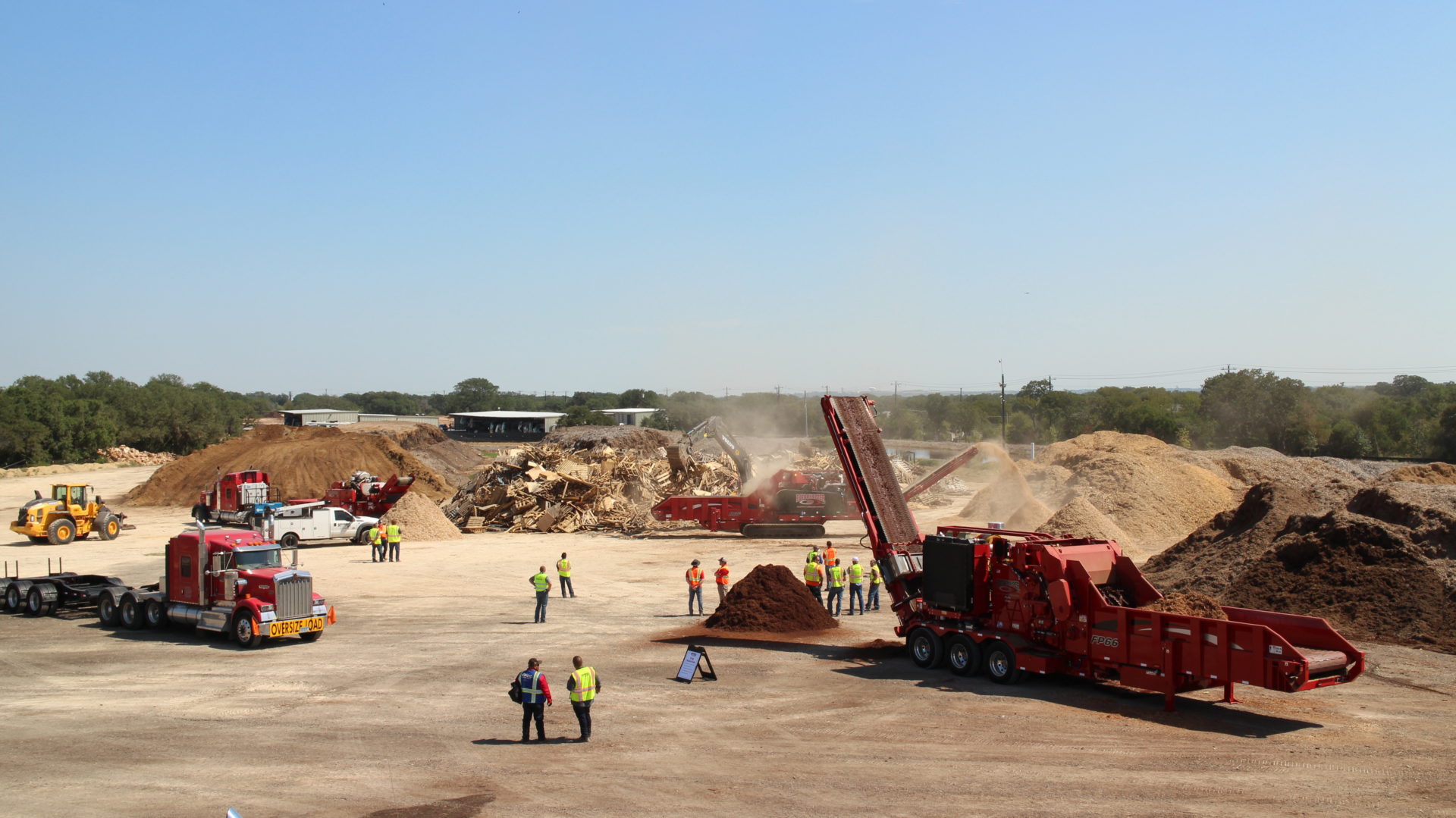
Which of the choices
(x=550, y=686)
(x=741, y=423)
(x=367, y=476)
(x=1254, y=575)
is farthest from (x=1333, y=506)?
(x=741, y=423)

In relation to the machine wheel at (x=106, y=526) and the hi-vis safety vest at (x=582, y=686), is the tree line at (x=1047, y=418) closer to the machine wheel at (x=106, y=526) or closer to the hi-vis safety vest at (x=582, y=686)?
the machine wheel at (x=106, y=526)

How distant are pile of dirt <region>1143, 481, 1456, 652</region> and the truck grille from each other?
2045 cm

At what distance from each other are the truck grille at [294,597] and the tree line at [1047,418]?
49.6 metres

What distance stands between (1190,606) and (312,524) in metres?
32.6

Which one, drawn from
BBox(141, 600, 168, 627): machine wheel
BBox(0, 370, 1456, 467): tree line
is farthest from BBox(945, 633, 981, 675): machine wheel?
BBox(0, 370, 1456, 467): tree line

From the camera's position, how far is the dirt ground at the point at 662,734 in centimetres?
1096

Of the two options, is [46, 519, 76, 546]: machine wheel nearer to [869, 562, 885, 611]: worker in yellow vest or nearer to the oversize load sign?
the oversize load sign

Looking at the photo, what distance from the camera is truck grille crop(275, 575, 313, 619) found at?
785 inches

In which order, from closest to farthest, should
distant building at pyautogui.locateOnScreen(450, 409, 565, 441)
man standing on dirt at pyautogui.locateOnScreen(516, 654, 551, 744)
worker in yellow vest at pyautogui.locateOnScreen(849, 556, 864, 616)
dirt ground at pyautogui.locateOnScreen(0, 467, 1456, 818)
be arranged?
dirt ground at pyautogui.locateOnScreen(0, 467, 1456, 818)
man standing on dirt at pyautogui.locateOnScreen(516, 654, 551, 744)
worker in yellow vest at pyautogui.locateOnScreen(849, 556, 864, 616)
distant building at pyautogui.locateOnScreen(450, 409, 565, 441)

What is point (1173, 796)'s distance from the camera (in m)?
10.8

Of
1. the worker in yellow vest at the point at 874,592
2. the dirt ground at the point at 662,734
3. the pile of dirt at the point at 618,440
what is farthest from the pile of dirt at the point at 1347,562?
the pile of dirt at the point at 618,440

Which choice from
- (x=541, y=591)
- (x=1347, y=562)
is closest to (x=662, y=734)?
(x=541, y=591)

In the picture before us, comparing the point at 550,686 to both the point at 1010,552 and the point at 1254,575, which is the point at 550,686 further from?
the point at 1254,575

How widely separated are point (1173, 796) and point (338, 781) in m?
9.74
